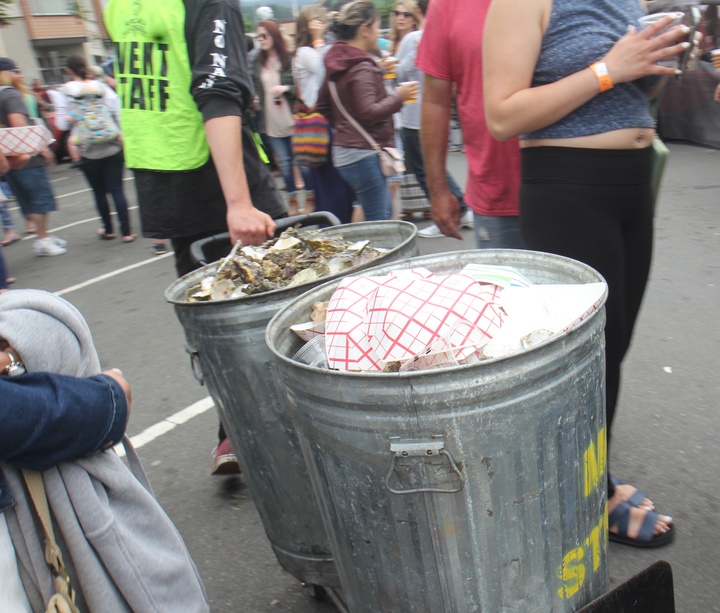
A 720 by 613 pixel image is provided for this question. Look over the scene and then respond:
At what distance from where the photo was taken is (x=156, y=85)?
2438mm

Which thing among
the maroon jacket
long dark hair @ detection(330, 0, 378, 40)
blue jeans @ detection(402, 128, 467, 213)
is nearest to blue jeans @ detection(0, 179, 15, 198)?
blue jeans @ detection(402, 128, 467, 213)

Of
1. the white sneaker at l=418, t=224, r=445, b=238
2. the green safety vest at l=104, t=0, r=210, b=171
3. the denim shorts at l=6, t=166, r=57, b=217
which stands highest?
the green safety vest at l=104, t=0, r=210, b=171

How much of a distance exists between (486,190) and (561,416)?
1.46 meters

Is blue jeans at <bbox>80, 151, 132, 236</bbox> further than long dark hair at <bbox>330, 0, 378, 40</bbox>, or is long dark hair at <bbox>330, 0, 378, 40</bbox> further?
blue jeans at <bbox>80, 151, 132, 236</bbox>

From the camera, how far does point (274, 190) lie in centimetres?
274

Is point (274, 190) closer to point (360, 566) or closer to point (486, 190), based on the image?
point (486, 190)

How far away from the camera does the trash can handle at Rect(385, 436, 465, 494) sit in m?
1.22

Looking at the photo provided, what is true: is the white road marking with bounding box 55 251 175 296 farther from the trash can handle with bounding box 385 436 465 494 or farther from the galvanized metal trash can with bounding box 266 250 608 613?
the trash can handle with bounding box 385 436 465 494

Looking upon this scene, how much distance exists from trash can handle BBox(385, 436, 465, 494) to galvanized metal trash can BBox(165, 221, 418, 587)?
636mm

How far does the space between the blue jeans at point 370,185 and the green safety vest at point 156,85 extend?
8.11 feet

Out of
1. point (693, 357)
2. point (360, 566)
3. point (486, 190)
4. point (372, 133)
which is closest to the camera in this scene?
point (360, 566)

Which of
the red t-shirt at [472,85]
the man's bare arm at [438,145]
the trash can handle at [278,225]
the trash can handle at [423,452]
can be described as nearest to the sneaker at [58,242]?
the trash can handle at [278,225]

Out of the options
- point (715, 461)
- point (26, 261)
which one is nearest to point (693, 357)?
point (715, 461)

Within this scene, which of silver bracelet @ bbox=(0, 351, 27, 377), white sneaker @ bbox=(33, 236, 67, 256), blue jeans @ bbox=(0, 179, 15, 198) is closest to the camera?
silver bracelet @ bbox=(0, 351, 27, 377)
